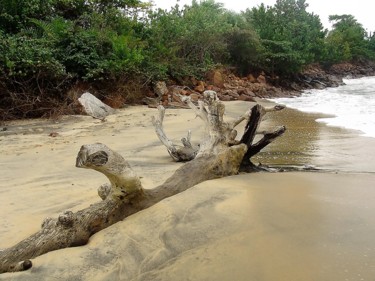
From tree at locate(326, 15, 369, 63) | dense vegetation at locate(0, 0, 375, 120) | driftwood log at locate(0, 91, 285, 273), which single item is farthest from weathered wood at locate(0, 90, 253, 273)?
tree at locate(326, 15, 369, 63)

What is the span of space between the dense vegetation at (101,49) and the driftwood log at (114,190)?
22.1 ft

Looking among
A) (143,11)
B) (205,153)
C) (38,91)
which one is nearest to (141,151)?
(205,153)

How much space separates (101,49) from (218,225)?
10.2 meters

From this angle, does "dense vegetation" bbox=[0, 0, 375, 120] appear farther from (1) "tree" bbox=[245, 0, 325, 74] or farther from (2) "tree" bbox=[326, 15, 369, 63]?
(2) "tree" bbox=[326, 15, 369, 63]

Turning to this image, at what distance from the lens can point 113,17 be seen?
1384cm

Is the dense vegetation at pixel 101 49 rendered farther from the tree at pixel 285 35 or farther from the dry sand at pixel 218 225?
the dry sand at pixel 218 225

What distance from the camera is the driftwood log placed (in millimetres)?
2609

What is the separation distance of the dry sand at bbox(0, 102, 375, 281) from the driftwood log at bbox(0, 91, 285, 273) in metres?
0.10

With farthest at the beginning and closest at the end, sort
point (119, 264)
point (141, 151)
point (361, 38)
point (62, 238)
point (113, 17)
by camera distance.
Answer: point (361, 38), point (113, 17), point (141, 151), point (62, 238), point (119, 264)

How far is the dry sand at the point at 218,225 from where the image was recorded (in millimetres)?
2365

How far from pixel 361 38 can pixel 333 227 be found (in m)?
55.1

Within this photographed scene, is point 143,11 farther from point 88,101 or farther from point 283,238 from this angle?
point 283,238

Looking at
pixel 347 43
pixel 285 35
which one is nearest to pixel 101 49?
pixel 285 35

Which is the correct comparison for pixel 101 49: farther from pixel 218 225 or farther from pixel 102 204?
pixel 218 225
